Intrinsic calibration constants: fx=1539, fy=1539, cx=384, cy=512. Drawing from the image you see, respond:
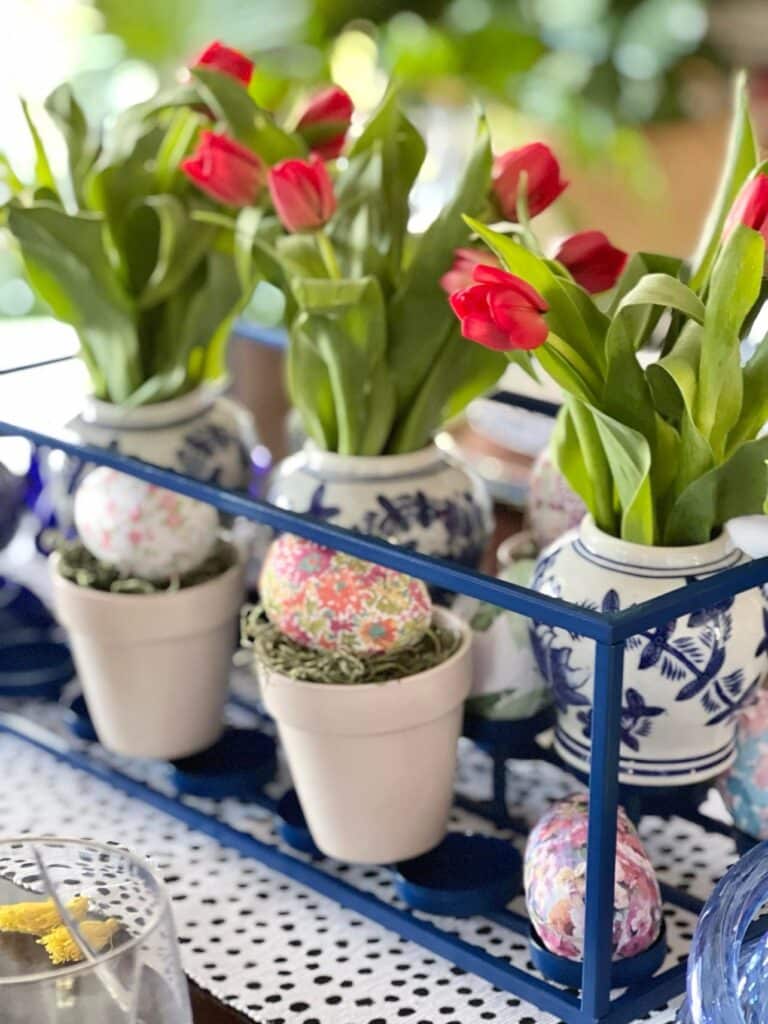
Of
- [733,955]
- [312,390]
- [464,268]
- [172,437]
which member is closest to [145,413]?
[172,437]

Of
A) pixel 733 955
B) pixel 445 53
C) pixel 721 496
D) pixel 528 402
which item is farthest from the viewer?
pixel 445 53

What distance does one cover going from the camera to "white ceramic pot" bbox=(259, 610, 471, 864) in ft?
2.13

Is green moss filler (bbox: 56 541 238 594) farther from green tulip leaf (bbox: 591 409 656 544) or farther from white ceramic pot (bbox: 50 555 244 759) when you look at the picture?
green tulip leaf (bbox: 591 409 656 544)

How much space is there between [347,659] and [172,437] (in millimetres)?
211

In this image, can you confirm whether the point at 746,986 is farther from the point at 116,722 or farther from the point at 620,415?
the point at 116,722

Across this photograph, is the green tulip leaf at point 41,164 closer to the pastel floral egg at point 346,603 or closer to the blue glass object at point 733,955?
the pastel floral egg at point 346,603

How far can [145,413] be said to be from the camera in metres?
0.81

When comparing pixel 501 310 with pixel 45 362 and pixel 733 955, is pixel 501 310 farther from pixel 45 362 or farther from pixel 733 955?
pixel 45 362

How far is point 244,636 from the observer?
69 cm

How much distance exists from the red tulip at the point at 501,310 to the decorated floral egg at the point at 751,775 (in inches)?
7.9

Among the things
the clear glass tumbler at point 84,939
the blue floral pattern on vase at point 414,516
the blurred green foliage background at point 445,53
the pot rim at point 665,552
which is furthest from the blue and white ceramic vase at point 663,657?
the blurred green foliage background at point 445,53

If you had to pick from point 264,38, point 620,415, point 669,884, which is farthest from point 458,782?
point 264,38

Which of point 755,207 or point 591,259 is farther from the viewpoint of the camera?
point 591,259

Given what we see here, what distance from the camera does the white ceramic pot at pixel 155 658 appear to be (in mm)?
754
